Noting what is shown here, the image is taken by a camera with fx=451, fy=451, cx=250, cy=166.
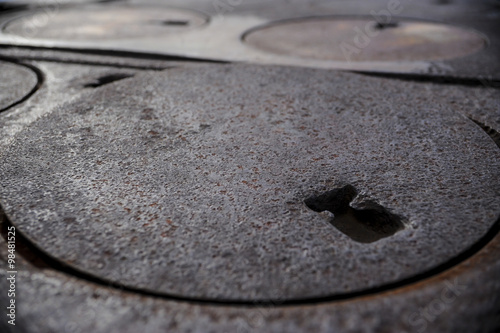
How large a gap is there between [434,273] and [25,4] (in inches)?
175

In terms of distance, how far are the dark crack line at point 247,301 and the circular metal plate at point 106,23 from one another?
212cm

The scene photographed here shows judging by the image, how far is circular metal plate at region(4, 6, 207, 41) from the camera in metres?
3.06

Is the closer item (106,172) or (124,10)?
(106,172)

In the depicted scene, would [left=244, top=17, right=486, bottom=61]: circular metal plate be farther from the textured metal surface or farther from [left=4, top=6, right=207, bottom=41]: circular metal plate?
[left=4, top=6, right=207, bottom=41]: circular metal plate

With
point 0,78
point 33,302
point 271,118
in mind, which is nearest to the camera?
point 33,302

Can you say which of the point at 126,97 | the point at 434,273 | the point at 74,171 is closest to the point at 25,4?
the point at 126,97

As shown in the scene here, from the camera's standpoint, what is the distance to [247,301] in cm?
95

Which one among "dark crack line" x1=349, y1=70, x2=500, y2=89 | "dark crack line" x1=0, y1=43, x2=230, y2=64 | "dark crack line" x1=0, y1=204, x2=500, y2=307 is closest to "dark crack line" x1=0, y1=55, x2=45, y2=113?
"dark crack line" x1=0, y1=43, x2=230, y2=64

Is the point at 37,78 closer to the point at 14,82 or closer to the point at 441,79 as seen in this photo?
the point at 14,82

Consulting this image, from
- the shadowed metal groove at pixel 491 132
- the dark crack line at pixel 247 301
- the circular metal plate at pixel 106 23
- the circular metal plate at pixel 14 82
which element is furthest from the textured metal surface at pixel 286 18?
the dark crack line at pixel 247 301

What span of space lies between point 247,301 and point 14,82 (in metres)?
1.83

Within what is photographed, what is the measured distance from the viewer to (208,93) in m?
1.92

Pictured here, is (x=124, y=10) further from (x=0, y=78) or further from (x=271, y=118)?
(x=271, y=118)

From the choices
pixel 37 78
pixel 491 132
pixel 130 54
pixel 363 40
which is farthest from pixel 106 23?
pixel 491 132
